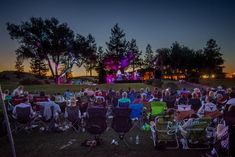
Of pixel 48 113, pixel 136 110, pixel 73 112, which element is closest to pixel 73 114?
pixel 73 112

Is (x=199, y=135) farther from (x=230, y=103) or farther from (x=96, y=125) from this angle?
(x=96, y=125)

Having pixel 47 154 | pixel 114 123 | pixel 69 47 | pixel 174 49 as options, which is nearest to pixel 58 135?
pixel 47 154

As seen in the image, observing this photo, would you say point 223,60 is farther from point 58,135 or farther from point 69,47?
point 58,135

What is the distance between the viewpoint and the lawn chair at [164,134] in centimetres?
755

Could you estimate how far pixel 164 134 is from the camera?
8133 millimetres

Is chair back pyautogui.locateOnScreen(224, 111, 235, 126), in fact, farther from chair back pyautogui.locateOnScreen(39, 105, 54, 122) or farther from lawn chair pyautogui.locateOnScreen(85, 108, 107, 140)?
chair back pyautogui.locateOnScreen(39, 105, 54, 122)

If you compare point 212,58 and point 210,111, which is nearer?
point 210,111

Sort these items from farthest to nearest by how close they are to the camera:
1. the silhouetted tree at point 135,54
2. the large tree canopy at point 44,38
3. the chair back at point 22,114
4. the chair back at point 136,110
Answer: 1. the silhouetted tree at point 135,54
2. the large tree canopy at point 44,38
3. the chair back at point 136,110
4. the chair back at point 22,114

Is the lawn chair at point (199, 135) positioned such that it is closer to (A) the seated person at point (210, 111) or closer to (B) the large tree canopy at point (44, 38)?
(A) the seated person at point (210, 111)

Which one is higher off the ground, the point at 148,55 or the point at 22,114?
the point at 148,55

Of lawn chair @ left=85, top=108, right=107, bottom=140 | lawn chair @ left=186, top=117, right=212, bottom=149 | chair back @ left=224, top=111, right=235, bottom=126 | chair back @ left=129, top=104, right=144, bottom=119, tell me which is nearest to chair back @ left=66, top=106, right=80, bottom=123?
lawn chair @ left=85, top=108, right=107, bottom=140

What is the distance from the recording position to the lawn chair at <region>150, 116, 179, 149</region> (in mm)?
7545

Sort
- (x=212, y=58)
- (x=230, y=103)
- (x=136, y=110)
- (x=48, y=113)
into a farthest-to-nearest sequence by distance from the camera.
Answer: (x=212, y=58), (x=136, y=110), (x=48, y=113), (x=230, y=103)

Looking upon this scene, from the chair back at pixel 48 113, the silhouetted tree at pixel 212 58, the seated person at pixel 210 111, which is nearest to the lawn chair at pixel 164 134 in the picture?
the seated person at pixel 210 111
